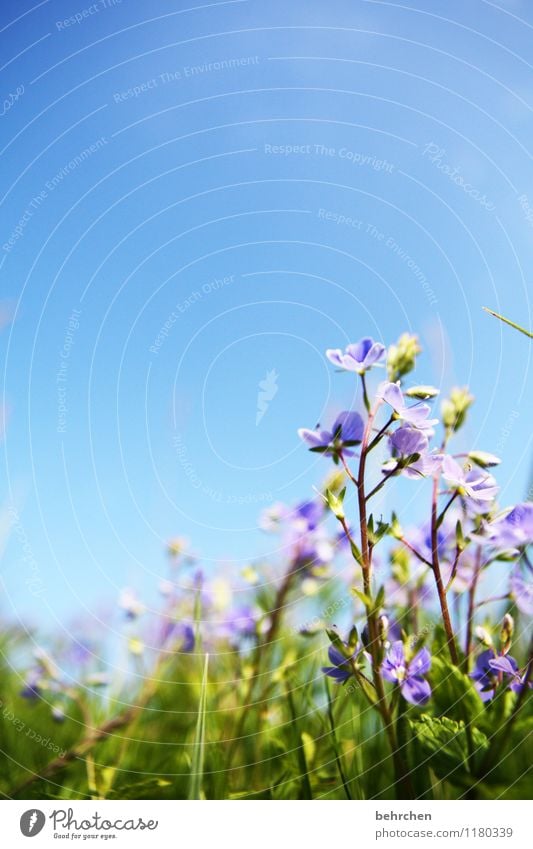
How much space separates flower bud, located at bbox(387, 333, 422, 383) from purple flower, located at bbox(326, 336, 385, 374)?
0.06 metres

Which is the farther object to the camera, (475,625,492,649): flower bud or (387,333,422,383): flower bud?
(387,333,422,383): flower bud

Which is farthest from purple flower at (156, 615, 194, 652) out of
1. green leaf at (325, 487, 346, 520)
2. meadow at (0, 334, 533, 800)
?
green leaf at (325, 487, 346, 520)

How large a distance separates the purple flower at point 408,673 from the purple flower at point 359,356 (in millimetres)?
599

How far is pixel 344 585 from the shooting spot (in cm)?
268

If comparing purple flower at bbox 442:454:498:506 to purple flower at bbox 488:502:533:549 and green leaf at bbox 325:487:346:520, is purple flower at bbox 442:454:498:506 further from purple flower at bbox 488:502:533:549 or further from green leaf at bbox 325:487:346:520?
green leaf at bbox 325:487:346:520

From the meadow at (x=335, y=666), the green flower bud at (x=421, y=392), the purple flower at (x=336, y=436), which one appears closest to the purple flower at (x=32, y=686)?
the meadow at (x=335, y=666)

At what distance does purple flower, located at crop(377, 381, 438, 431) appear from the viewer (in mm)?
1281

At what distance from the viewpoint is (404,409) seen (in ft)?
4.25

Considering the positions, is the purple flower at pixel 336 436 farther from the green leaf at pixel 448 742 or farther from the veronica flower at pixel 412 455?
the green leaf at pixel 448 742

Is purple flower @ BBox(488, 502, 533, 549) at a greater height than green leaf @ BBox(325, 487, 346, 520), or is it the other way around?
green leaf @ BBox(325, 487, 346, 520)

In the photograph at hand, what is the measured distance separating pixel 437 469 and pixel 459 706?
0.48 meters

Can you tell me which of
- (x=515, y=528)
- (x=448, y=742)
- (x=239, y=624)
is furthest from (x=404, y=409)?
(x=239, y=624)

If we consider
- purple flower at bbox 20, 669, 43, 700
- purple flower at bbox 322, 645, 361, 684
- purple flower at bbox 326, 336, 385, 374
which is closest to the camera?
purple flower at bbox 322, 645, 361, 684
